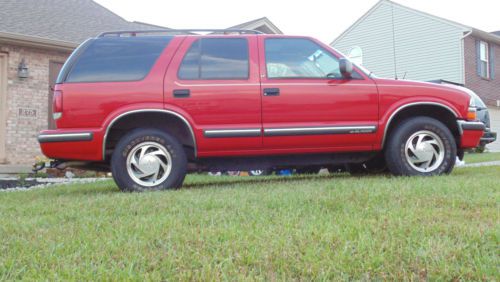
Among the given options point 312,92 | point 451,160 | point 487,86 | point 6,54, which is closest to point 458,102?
point 451,160

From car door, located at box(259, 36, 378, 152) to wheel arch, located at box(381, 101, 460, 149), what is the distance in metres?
0.26

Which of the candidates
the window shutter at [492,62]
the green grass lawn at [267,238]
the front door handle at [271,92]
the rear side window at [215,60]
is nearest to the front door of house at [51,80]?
the rear side window at [215,60]

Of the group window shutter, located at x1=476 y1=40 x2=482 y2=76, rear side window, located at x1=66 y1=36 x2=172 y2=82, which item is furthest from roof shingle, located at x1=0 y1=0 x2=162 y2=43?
window shutter, located at x1=476 y1=40 x2=482 y2=76

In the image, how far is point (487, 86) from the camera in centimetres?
2145

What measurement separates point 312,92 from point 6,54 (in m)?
8.23

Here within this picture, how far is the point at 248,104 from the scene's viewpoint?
5211 mm

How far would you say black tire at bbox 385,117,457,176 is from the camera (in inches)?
215

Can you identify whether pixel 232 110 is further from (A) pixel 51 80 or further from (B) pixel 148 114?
(A) pixel 51 80

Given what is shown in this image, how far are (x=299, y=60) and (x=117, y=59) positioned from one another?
2.03 m

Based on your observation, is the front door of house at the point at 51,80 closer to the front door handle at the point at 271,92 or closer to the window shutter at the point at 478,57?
the front door handle at the point at 271,92

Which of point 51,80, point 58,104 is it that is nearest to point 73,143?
point 58,104

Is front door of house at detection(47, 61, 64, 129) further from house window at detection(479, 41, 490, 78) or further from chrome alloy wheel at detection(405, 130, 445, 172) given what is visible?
house window at detection(479, 41, 490, 78)

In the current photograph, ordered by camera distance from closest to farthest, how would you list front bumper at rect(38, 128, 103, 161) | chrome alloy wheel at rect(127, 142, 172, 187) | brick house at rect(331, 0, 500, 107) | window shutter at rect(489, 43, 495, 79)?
front bumper at rect(38, 128, 103, 161), chrome alloy wheel at rect(127, 142, 172, 187), brick house at rect(331, 0, 500, 107), window shutter at rect(489, 43, 495, 79)

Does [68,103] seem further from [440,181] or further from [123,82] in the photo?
[440,181]
